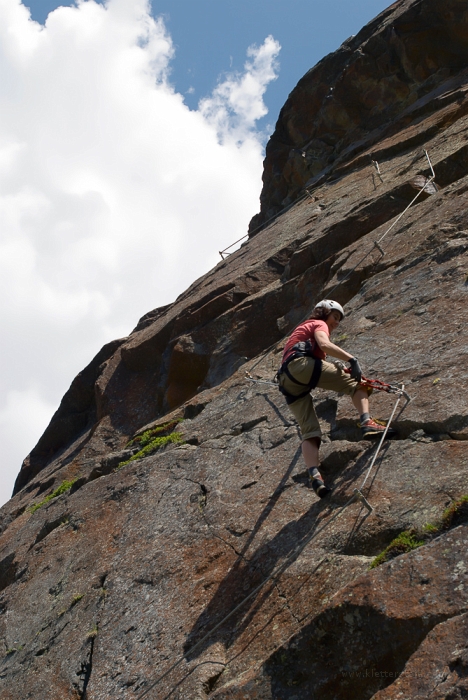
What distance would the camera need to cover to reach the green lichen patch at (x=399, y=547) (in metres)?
6.28

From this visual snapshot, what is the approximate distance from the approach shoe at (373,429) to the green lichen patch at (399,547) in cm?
177

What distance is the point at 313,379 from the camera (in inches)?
330

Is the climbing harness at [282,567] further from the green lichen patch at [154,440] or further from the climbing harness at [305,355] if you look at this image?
the green lichen patch at [154,440]

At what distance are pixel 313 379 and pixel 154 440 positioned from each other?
5.63 meters

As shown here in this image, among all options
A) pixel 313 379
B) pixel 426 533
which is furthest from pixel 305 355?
pixel 426 533

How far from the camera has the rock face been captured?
580 cm

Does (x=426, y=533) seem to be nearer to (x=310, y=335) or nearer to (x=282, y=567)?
(x=282, y=567)

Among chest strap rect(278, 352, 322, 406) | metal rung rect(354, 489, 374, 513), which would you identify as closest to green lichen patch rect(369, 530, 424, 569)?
metal rung rect(354, 489, 374, 513)

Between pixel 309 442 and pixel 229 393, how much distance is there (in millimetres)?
4906

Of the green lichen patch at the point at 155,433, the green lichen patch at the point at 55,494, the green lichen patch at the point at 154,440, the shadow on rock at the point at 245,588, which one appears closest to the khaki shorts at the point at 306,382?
the shadow on rock at the point at 245,588

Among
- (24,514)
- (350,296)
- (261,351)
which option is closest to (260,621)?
(350,296)

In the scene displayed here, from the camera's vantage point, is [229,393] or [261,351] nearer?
[229,393]

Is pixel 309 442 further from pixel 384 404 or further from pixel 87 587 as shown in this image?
pixel 87 587

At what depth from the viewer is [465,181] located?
1277 centimetres
